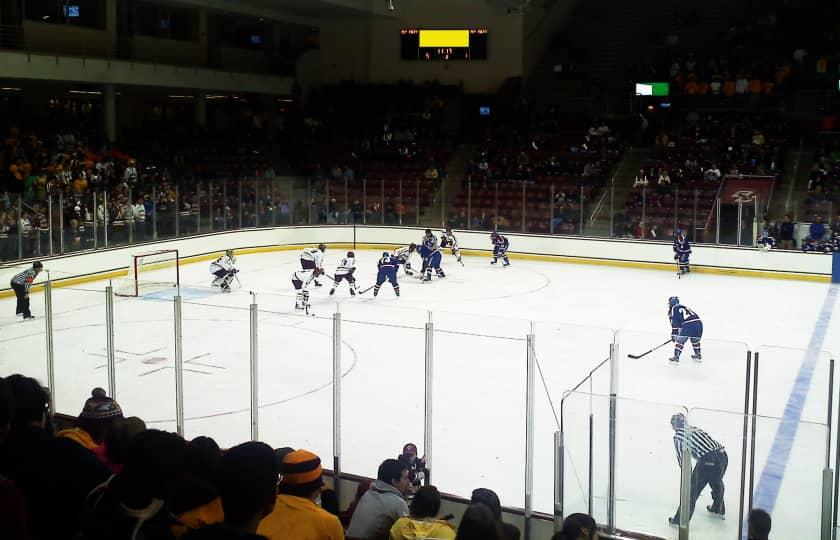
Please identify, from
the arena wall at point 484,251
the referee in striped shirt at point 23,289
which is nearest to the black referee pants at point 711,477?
the referee in striped shirt at point 23,289

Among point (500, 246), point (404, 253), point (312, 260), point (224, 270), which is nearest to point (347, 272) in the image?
point (312, 260)

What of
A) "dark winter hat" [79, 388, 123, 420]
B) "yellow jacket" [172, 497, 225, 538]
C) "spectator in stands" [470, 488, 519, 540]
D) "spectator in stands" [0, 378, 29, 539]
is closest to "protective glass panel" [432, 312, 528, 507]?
"spectator in stands" [470, 488, 519, 540]

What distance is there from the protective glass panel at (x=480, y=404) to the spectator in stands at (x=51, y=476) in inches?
135

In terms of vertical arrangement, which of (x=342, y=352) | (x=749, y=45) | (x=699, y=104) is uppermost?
(x=749, y=45)

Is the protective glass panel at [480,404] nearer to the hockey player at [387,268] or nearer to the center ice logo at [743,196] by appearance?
the hockey player at [387,268]

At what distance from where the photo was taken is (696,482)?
504 cm

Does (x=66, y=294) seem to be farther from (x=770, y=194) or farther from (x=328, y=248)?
(x=770, y=194)

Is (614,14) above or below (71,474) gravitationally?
above

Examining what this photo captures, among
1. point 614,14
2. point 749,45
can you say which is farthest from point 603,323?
point 614,14

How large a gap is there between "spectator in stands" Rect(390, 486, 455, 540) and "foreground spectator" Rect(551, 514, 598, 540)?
1.61ft

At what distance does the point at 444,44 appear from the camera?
101 feet

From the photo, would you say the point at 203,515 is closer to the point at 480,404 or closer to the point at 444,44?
the point at 480,404

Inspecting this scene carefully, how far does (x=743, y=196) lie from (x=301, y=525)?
20.8 meters

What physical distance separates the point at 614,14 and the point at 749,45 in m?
5.37
